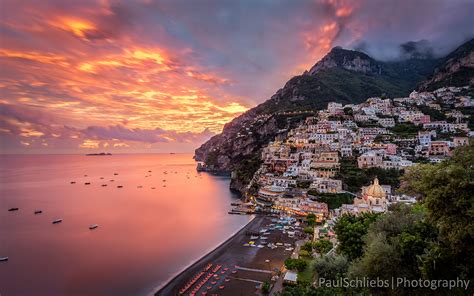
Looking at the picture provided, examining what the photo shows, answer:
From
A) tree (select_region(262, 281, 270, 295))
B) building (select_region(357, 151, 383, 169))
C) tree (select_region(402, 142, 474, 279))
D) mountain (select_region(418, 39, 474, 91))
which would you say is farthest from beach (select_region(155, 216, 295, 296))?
mountain (select_region(418, 39, 474, 91))

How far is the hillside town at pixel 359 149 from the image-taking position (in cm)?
5741

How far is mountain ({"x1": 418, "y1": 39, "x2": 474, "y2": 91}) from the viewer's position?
394 ft

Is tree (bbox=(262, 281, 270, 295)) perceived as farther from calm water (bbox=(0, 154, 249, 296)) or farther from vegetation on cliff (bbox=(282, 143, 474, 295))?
vegetation on cliff (bbox=(282, 143, 474, 295))

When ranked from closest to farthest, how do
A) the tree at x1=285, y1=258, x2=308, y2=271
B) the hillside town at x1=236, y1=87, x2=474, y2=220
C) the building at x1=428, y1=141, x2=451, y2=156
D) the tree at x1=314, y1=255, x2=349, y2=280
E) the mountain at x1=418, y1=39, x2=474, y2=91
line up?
the tree at x1=314, y1=255, x2=349, y2=280 → the tree at x1=285, y1=258, x2=308, y2=271 → the hillside town at x1=236, y1=87, x2=474, y2=220 → the building at x1=428, y1=141, x2=451, y2=156 → the mountain at x1=418, y1=39, x2=474, y2=91

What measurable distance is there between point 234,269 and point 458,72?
5720 inches

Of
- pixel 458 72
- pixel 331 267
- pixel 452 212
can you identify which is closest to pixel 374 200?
pixel 331 267

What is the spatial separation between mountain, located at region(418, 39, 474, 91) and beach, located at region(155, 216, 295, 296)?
124 metres

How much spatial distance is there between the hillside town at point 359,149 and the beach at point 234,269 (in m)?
13.9

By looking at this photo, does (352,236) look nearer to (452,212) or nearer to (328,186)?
(452,212)

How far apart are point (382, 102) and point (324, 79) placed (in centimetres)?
7992

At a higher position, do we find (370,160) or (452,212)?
(370,160)

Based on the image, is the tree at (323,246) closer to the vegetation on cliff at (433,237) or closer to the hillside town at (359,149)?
the hillside town at (359,149)

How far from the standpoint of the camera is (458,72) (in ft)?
412

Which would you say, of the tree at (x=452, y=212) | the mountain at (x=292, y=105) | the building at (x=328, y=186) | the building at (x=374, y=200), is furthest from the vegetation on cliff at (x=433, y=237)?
the mountain at (x=292, y=105)
